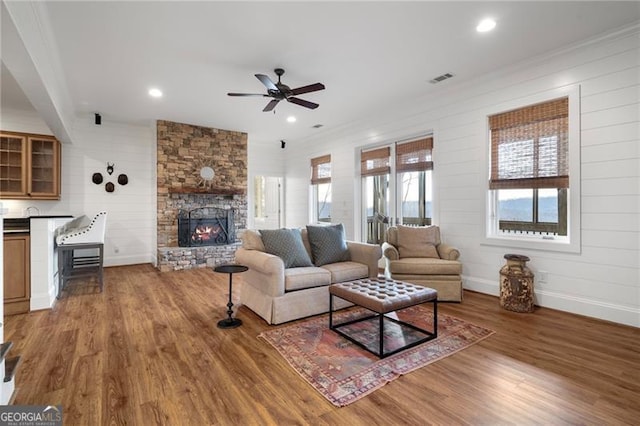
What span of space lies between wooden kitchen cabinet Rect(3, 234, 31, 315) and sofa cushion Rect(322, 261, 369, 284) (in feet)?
11.2

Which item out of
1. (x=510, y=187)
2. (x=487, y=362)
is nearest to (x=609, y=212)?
(x=510, y=187)

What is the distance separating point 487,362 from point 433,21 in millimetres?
3057

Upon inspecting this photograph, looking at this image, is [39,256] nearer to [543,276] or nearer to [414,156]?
[414,156]

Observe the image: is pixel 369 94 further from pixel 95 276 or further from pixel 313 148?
pixel 95 276

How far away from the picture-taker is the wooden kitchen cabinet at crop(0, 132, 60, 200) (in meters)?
4.98

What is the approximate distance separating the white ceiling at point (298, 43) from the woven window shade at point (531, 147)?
2.22 feet

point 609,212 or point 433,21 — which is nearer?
point 433,21

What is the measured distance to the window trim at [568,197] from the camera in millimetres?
3316

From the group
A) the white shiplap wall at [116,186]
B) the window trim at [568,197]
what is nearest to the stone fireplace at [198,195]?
the white shiplap wall at [116,186]

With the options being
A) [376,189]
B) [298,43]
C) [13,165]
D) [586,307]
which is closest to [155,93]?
[298,43]

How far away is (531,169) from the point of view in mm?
3721

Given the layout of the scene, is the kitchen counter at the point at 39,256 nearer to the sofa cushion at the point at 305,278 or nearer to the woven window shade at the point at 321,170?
the sofa cushion at the point at 305,278

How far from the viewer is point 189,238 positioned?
616 centimetres

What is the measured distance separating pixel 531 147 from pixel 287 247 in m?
3.22
